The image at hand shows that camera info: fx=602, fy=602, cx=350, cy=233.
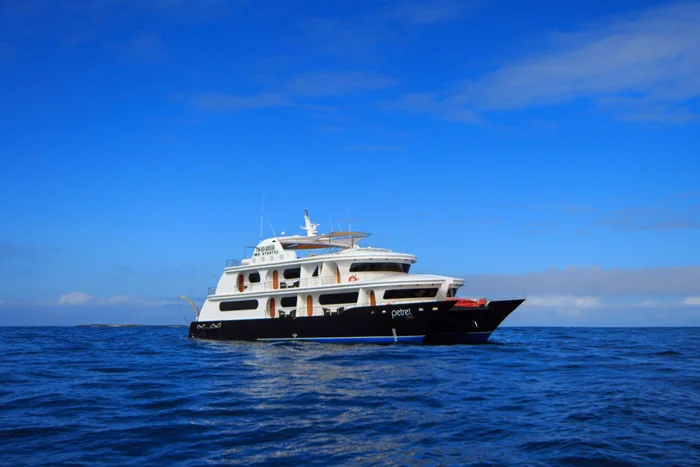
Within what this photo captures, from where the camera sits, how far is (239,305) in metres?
35.0

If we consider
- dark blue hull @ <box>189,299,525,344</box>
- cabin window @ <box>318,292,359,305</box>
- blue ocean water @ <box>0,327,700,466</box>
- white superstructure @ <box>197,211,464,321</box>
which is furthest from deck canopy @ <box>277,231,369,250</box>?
blue ocean water @ <box>0,327,700,466</box>

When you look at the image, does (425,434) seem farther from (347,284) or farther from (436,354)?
(347,284)

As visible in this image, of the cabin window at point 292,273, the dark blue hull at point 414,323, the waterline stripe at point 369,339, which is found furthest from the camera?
the cabin window at point 292,273

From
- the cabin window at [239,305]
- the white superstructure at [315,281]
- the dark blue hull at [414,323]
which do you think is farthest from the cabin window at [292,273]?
the dark blue hull at [414,323]

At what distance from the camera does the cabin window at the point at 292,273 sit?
3253 centimetres

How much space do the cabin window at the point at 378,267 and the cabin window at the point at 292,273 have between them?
142 inches

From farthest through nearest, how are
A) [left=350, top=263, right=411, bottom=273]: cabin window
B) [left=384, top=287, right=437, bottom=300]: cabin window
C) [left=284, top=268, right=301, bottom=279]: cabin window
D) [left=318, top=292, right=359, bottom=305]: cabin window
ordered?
[left=284, top=268, right=301, bottom=279]: cabin window, [left=350, top=263, right=411, bottom=273]: cabin window, [left=318, top=292, right=359, bottom=305]: cabin window, [left=384, top=287, right=437, bottom=300]: cabin window

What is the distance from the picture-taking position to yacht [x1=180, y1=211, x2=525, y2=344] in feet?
88.8


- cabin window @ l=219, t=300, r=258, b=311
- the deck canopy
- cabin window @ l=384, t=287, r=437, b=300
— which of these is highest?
the deck canopy

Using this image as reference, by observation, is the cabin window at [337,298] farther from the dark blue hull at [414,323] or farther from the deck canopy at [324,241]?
the deck canopy at [324,241]

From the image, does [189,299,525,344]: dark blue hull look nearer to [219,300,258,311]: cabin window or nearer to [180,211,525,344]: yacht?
[180,211,525,344]: yacht

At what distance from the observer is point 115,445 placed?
9445 mm

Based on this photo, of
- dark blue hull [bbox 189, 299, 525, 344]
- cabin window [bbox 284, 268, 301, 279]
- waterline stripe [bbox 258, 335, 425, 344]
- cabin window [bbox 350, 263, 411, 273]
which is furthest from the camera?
cabin window [bbox 284, 268, 301, 279]

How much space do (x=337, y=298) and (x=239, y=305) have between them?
7.57 meters
